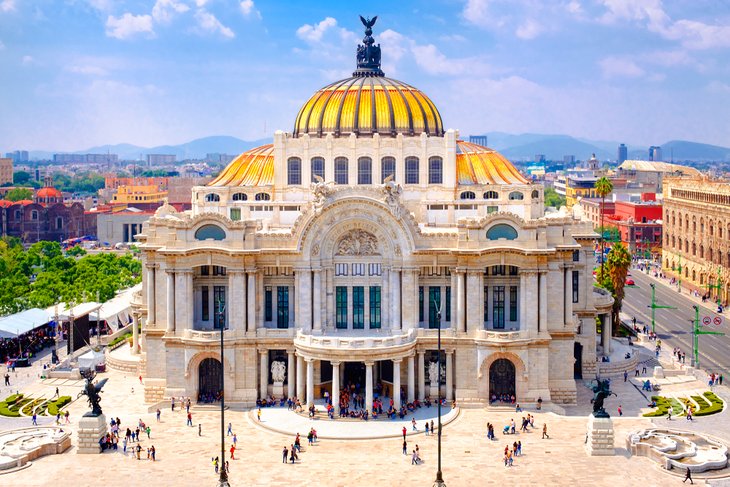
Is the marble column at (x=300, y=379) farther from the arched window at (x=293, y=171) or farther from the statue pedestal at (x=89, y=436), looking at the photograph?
the arched window at (x=293, y=171)

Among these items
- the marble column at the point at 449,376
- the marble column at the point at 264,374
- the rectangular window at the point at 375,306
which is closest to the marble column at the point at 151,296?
the marble column at the point at 264,374

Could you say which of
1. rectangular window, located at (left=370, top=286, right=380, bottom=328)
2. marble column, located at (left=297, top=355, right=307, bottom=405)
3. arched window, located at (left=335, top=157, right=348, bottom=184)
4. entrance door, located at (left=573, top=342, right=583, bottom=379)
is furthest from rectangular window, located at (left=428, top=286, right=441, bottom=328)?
arched window, located at (left=335, top=157, right=348, bottom=184)

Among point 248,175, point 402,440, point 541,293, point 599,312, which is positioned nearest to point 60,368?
point 248,175

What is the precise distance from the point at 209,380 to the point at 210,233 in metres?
12.5

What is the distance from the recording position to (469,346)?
76.3 metres

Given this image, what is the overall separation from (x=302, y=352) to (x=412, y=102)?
100ft

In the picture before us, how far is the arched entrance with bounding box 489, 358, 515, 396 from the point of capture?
77000 millimetres

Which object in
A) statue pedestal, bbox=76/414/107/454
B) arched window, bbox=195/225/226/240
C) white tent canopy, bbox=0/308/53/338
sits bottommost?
statue pedestal, bbox=76/414/107/454

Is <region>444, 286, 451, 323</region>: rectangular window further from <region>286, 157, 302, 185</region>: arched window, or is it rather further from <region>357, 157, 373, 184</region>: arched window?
<region>286, 157, 302, 185</region>: arched window

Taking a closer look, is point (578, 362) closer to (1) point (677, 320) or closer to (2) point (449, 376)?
(2) point (449, 376)

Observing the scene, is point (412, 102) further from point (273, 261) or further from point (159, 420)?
point (159, 420)

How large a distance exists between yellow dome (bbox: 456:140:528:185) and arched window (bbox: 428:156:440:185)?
196 cm

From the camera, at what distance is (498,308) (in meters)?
78.1

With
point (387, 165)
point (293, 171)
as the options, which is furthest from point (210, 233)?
point (387, 165)
